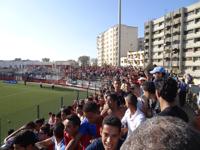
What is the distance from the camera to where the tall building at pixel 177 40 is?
67812mm

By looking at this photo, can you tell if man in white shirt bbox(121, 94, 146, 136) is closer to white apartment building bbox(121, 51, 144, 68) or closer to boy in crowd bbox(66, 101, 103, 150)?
boy in crowd bbox(66, 101, 103, 150)

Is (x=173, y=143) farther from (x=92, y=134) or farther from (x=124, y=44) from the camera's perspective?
(x=124, y=44)

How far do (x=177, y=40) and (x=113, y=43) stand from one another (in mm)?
65853

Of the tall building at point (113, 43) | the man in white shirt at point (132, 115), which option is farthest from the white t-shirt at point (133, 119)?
the tall building at point (113, 43)

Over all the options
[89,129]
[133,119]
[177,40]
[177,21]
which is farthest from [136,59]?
[89,129]

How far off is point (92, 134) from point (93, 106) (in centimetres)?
49

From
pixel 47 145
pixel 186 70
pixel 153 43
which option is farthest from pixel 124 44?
pixel 47 145

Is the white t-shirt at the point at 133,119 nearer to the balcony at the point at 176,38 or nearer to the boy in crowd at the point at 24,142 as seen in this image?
the boy in crowd at the point at 24,142

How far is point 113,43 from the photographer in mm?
140125

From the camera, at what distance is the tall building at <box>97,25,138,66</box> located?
416ft

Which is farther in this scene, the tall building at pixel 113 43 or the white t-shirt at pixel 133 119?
the tall building at pixel 113 43

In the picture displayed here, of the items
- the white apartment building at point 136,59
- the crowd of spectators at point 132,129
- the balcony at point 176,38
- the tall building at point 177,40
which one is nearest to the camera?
the crowd of spectators at point 132,129

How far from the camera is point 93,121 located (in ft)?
15.4

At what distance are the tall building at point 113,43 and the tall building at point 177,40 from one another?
3417cm
